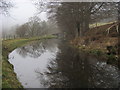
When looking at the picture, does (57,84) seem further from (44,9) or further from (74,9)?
(44,9)

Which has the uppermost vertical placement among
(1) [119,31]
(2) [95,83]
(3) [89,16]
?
(3) [89,16]

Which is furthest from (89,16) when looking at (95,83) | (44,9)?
(95,83)

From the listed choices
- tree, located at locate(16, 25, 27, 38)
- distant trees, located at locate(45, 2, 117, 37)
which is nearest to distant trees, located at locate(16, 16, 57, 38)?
tree, located at locate(16, 25, 27, 38)

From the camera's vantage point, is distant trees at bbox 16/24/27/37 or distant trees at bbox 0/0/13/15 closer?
distant trees at bbox 0/0/13/15

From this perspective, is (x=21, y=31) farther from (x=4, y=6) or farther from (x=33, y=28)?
(x=4, y=6)

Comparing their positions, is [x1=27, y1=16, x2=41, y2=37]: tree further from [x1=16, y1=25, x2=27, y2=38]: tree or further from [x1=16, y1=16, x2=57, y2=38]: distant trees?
[x1=16, y1=25, x2=27, y2=38]: tree

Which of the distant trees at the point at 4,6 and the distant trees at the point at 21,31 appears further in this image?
the distant trees at the point at 21,31

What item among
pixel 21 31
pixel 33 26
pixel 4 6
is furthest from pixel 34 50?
pixel 33 26

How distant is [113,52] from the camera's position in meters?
14.1

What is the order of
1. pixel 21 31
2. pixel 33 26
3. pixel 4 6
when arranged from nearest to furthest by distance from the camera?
pixel 4 6 < pixel 21 31 < pixel 33 26

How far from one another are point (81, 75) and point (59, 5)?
18.0 meters

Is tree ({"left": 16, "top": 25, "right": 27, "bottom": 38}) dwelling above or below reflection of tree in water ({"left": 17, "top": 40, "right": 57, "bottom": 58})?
above

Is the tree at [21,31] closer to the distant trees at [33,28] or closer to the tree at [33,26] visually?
the distant trees at [33,28]

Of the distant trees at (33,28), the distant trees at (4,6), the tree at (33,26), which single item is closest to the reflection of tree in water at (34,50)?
the distant trees at (4,6)
